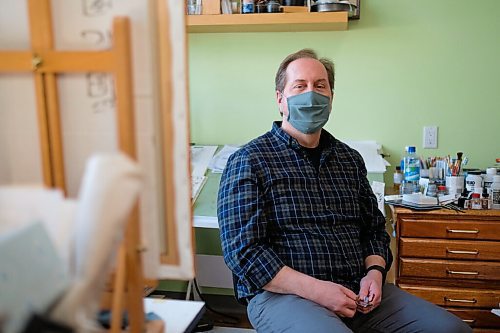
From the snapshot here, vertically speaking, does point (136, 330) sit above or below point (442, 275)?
above

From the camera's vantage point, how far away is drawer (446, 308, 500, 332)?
1.95 metres

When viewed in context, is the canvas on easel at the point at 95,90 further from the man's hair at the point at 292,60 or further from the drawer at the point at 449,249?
the drawer at the point at 449,249

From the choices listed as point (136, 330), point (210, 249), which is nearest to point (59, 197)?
point (136, 330)

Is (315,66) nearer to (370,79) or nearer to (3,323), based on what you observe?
(370,79)

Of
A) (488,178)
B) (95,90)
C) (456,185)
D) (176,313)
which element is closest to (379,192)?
(456,185)

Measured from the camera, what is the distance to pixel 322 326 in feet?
4.07

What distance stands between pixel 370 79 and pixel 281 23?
549 mm

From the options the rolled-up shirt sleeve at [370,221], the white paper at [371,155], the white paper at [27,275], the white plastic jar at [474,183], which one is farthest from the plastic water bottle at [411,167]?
the white paper at [27,275]

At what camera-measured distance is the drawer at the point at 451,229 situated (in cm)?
191

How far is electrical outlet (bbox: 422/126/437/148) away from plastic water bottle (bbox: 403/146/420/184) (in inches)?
4.6

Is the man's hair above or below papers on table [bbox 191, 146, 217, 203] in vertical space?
above

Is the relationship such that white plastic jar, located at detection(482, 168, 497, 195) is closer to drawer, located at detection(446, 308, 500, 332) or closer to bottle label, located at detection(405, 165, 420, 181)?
bottle label, located at detection(405, 165, 420, 181)

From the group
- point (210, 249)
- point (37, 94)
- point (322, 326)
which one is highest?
point (37, 94)

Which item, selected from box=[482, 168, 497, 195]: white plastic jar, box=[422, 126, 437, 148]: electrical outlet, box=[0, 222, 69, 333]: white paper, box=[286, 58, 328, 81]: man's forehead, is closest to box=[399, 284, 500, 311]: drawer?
box=[482, 168, 497, 195]: white plastic jar
